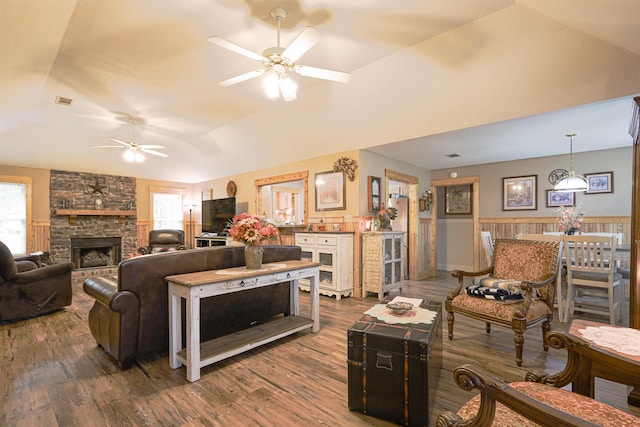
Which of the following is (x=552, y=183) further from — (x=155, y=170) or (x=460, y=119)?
(x=155, y=170)

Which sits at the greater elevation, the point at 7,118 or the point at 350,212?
the point at 7,118

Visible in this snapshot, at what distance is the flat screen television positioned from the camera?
7.27 metres

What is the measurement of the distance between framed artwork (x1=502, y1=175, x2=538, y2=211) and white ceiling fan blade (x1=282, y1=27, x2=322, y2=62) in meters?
5.39

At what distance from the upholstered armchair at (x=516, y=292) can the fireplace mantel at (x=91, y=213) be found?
26.1 ft

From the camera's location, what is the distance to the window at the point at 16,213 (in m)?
6.27

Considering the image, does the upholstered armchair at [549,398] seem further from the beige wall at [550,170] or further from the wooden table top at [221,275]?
the beige wall at [550,170]

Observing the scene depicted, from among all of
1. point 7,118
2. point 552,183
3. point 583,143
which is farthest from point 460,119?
point 7,118

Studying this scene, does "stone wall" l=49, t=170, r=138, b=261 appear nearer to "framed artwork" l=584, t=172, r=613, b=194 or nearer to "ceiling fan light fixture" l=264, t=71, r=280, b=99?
"ceiling fan light fixture" l=264, t=71, r=280, b=99

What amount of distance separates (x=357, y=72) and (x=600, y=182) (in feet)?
15.5

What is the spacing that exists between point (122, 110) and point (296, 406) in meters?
5.14

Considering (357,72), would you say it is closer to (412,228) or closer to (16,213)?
(412,228)

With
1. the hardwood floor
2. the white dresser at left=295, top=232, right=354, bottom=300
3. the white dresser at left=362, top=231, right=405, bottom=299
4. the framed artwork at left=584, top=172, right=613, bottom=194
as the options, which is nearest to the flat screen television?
the white dresser at left=295, top=232, right=354, bottom=300

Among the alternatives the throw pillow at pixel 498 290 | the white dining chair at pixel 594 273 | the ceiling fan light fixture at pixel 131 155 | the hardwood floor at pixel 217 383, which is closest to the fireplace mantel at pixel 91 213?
the ceiling fan light fixture at pixel 131 155

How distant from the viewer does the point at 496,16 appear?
8.61ft
